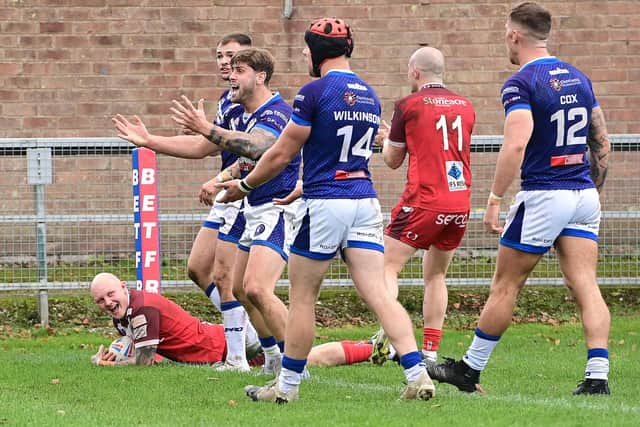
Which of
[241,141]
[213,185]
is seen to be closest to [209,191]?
[213,185]

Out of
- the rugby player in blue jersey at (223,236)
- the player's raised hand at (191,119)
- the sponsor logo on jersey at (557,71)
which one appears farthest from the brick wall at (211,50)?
the sponsor logo on jersey at (557,71)

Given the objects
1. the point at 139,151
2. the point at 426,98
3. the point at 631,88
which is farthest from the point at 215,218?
the point at 631,88

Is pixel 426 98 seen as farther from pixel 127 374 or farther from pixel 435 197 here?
pixel 127 374

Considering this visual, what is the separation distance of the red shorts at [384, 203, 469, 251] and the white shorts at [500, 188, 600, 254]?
1227mm

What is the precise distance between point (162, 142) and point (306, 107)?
2.17 metres

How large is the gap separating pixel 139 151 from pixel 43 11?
346cm

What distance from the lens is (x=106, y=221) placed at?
1295cm

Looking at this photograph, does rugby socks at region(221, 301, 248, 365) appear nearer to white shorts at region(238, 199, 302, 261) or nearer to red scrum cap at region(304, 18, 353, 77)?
white shorts at region(238, 199, 302, 261)

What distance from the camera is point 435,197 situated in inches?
354

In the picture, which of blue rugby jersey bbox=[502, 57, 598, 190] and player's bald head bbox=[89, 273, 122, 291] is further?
player's bald head bbox=[89, 273, 122, 291]

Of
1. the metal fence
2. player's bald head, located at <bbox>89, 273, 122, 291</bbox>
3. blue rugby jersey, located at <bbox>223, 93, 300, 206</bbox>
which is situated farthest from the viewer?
the metal fence

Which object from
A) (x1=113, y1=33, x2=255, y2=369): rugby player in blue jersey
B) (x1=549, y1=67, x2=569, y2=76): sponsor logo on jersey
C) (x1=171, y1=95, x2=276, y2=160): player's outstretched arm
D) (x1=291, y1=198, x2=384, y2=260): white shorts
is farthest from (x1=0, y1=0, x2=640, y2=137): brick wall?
(x1=291, y1=198, x2=384, y2=260): white shorts

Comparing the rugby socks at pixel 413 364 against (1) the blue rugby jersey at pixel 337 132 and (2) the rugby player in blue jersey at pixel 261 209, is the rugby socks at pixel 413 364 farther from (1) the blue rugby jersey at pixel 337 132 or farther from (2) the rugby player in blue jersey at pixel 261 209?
(2) the rugby player in blue jersey at pixel 261 209

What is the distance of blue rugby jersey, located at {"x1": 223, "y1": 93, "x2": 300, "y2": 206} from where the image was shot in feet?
28.2
